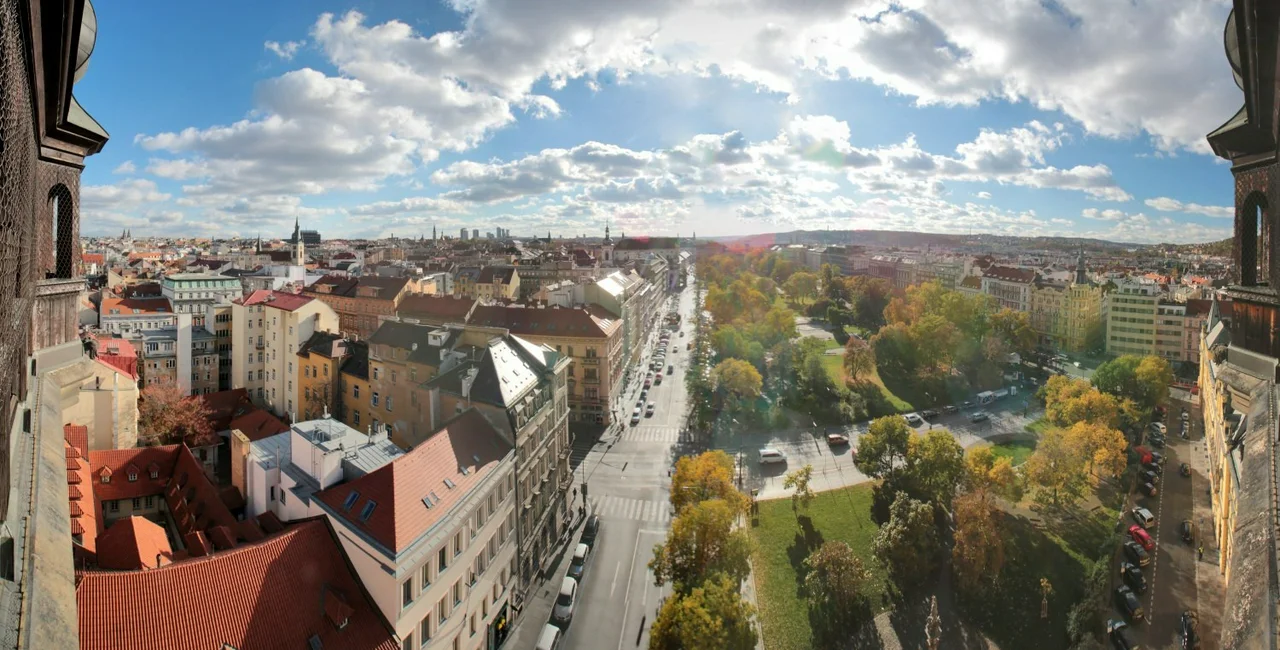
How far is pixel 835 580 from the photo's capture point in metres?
18.4

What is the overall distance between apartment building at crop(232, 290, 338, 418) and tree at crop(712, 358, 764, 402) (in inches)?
909

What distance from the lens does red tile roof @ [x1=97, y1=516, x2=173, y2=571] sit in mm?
15531

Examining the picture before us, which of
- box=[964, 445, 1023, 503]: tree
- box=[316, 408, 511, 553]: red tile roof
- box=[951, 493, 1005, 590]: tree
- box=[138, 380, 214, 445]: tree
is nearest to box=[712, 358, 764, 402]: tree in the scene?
box=[964, 445, 1023, 503]: tree

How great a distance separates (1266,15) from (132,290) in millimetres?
62337

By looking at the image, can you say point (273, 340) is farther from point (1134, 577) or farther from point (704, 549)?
point (1134, 577)

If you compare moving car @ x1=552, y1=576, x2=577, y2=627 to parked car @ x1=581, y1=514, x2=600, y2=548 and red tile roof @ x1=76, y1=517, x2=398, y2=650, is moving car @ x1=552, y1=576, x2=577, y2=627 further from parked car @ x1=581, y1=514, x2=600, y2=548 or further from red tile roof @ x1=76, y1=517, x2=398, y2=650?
red tile roof @ x1=76, y1=517, x2=398, y2=650

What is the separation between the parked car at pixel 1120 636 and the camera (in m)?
17.2

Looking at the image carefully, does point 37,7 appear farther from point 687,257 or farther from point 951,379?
point 687,257

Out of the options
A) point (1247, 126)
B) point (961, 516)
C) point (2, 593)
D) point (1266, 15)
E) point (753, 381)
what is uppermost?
point (1266, 15)

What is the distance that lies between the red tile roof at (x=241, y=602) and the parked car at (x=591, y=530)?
10.2 m

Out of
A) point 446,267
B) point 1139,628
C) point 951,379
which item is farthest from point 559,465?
point 446,267

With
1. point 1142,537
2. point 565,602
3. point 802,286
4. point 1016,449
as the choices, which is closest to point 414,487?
point 565,602

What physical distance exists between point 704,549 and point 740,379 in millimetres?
18731

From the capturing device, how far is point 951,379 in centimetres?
4378
